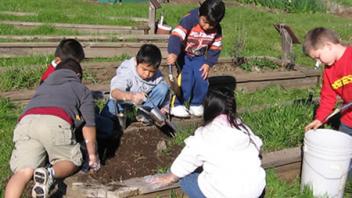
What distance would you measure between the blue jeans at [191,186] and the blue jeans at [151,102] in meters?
1.41

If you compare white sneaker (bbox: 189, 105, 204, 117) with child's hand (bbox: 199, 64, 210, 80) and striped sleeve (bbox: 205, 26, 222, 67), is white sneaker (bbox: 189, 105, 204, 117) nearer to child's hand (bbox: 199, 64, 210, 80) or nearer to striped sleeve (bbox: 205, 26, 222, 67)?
child's hand (bbox: 199, 64, 210, 80)

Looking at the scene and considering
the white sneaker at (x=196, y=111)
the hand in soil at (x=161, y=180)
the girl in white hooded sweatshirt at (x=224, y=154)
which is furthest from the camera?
the white sneaker at (x=196, y=111)

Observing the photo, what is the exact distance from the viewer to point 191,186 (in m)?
3.86

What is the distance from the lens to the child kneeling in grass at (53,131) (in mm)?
4078

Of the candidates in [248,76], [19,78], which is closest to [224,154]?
[19,78]

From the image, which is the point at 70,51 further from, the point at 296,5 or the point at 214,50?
the point at 296,5

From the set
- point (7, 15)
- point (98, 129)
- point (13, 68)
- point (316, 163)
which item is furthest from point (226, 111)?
point (7, 15)

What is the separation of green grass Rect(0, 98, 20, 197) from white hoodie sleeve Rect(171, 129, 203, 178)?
1326 mm

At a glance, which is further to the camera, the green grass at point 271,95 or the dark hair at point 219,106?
the green grass at point 271,95

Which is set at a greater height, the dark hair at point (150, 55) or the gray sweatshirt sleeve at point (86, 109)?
the dark hair at point (150, 55)

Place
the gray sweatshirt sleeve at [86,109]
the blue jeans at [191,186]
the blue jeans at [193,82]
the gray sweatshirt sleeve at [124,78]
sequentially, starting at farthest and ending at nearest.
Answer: the blue jeans at [193,82] < the gray sweatshirt sleeve at [124,78] < the gray sweatshirt sleeve at [86,109] < the blue jeans at [191,186]

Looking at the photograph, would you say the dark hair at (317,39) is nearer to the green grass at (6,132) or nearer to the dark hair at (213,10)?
the dark hair at (213,10)

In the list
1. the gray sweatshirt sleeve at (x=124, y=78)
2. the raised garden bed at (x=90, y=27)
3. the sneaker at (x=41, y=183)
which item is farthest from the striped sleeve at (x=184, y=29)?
the raised garden bed at (x=90, y=27)

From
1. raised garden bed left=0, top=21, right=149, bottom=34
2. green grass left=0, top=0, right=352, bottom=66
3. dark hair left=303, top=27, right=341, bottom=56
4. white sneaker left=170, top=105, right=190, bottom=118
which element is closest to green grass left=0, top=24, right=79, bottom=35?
green grass left=0, top=0, right=352, bottom=66
